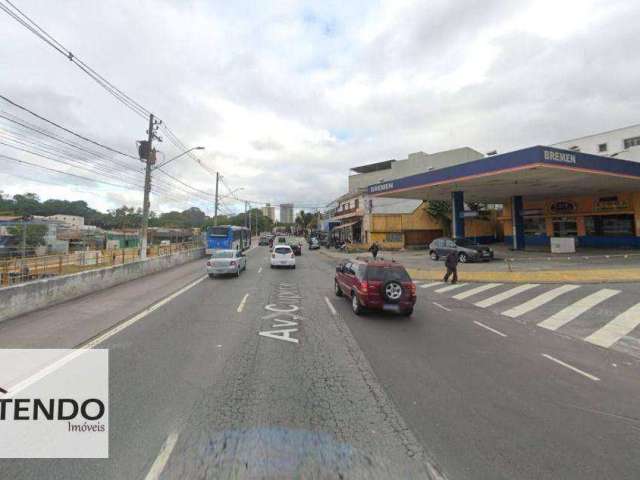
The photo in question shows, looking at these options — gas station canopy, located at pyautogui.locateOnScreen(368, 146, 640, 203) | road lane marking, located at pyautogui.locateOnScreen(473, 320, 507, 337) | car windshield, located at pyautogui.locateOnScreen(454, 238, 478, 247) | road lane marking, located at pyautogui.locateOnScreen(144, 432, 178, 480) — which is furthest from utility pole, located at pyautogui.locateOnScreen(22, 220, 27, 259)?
car windshield, located at pyautogui.locateOnScreen(454, 238, 478, 247)

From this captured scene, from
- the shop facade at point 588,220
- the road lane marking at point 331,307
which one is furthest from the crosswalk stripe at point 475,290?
the shop facade at point 588,220

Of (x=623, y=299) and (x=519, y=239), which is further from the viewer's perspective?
(x=519, y=239)

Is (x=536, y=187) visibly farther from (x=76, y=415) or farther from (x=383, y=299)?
(x=76, y=415)

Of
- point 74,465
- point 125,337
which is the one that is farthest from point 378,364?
point 125,337

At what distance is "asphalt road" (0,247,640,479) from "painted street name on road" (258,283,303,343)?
80 mm

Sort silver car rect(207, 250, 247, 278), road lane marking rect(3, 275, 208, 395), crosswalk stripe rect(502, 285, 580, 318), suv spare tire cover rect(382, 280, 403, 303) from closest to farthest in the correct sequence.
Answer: road lane marking rect(3, 275, 208, 395) → suv spare tire cover rect(382, 280, 403, 303) → crosswalk stripe rect(502, 285, 580, 318) → silver car rect(207, 250, 247, 278)

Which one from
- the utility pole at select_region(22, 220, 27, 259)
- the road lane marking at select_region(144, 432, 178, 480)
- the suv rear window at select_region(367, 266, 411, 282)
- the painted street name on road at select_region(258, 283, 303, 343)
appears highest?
the utility pole at select_region(22, 220, 27, 259)

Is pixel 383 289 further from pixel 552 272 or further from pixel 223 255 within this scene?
pixel 552 272

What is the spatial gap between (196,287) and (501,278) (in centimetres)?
1467

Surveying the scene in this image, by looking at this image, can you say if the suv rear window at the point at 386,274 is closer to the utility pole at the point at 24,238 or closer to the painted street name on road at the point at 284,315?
the painted street name on road at the point at 284,315

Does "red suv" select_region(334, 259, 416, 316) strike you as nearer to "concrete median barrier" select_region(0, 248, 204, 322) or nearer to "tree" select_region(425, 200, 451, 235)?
"concrete median barrier" select_region(0, 248, 204, 322)

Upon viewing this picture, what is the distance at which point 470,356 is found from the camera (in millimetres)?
6051

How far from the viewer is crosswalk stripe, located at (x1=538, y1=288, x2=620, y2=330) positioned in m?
8.56

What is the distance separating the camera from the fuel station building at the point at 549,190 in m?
18.8
